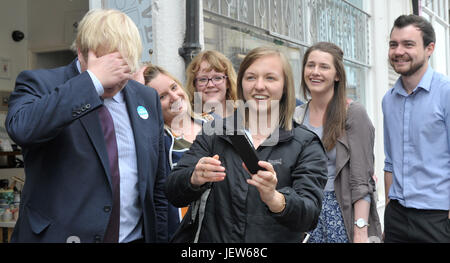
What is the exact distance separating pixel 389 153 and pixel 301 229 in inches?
75.3

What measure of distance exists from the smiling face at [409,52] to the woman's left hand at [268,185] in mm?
1918

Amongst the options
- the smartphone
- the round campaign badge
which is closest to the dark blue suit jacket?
the round campaign badge

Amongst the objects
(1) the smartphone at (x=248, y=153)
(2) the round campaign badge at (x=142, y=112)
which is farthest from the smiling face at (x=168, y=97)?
(1) the smartphone at (x=248, y=153)

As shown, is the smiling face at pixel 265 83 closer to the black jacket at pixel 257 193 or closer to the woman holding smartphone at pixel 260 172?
the woman holding smartphone at pixel 260 172

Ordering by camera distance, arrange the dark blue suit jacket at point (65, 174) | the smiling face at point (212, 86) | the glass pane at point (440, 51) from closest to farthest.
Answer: the dark blue suit jacket at point (65, 174) < the smiling face at point (212, 86) < the glass pane at point (440, 51)

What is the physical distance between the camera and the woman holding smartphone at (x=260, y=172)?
1.63m

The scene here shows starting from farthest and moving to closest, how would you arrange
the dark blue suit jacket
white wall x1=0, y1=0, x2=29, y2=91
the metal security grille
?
white wall x1=0, y1=0, x2=29, y2=91 → the metal security grille → the dark blue suit jacket

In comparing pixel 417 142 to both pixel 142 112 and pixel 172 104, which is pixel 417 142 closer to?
pixel 172 104

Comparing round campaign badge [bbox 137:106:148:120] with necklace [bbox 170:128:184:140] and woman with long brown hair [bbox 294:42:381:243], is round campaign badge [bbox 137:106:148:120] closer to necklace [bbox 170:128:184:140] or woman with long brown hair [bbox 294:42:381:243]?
necklace [bbox 170:128:184:140]

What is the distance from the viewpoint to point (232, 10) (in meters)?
4.45

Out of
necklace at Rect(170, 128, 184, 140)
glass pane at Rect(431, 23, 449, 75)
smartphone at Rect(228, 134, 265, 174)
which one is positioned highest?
glass pane at Rect(431, 23, 449, 75)

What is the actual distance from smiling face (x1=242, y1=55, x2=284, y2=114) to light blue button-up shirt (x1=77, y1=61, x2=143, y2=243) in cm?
51

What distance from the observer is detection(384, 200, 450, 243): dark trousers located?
291 cm

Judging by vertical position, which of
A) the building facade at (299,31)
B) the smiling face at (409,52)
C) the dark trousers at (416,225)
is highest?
the building facade at (299,31)
